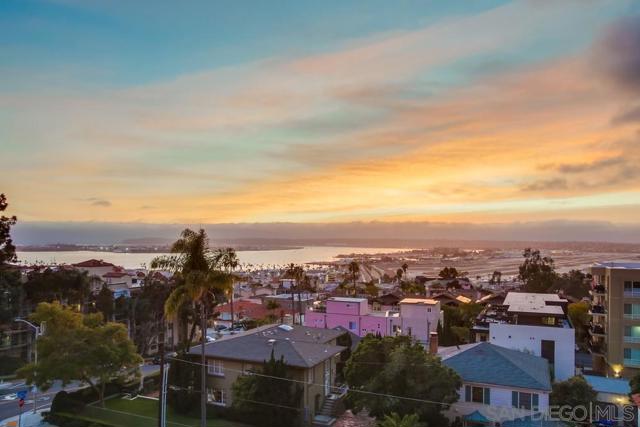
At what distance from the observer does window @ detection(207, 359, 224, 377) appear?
30.2 m

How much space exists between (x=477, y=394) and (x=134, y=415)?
20458 mm

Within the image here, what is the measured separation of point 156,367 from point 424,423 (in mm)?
31259

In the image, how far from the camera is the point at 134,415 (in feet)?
96.6

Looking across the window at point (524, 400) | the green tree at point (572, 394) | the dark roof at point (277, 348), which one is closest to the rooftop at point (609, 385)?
the green tree at point (572, 394)

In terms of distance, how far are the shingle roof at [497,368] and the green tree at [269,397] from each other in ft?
30.4

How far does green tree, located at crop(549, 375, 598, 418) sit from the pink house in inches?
819

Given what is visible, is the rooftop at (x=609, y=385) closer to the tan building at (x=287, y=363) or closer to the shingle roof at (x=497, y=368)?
the shingle roof at (x=497, y=368)

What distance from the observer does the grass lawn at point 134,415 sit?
90.3 ft

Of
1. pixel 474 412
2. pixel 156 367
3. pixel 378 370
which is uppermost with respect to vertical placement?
pixel 378 370

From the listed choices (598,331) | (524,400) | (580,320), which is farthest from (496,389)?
(580,320)

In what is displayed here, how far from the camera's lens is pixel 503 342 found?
3728 centimetres

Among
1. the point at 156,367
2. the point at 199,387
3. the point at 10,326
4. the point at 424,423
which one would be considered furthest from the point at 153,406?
the point at 10,326

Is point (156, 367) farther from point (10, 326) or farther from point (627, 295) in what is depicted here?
point (627, 295)

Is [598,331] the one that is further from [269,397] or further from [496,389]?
[269,397]
